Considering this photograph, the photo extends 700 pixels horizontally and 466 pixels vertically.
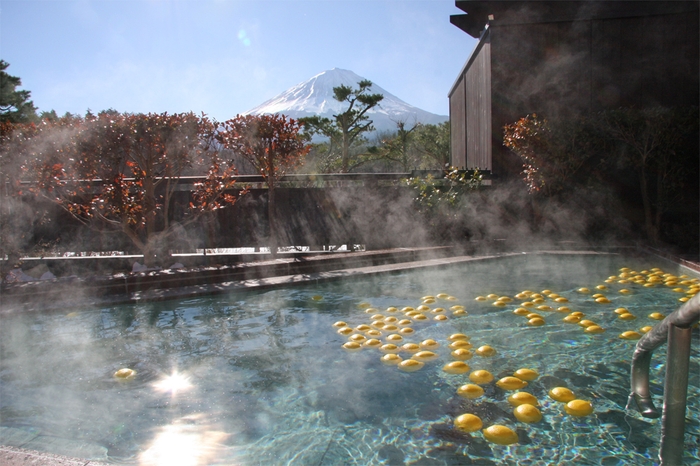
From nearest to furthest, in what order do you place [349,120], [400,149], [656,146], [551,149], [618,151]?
1. [656,146]
2. [618,151]
3. [551,149]
4. [349,120]
5. [400,149]

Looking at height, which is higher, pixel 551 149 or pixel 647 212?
pixel 551 149

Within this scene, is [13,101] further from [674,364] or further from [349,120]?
[674,364]

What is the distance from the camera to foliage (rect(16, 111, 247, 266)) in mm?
5598

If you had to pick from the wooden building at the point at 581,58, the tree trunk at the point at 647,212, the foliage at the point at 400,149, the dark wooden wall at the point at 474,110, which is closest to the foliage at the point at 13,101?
the dark wooden wall at the point at 474,110

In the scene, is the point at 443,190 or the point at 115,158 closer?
the point at 115,158

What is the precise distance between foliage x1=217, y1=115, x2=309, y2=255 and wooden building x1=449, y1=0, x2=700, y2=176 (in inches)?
165

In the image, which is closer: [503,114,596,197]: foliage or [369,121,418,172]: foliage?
A: [503,114,596,197]: foliage

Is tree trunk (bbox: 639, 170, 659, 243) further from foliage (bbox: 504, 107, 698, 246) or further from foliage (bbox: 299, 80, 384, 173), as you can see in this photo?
foliage (bbox: 299, 80, 384, 173)

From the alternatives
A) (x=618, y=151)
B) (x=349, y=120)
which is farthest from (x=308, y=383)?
(x=349, y=120)

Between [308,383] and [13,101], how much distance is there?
17011 millimetres

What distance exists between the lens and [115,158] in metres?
5.70

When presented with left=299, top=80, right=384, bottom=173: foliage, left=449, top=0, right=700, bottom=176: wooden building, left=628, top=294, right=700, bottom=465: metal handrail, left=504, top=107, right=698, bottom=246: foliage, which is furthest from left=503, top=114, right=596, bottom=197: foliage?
left=299, top=80, right=384, bottom=173: foliage

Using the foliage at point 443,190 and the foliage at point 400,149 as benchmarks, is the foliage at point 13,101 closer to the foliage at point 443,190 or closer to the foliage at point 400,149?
the foliage at point 443,190

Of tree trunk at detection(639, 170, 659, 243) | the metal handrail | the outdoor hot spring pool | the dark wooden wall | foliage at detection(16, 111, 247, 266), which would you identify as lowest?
the outdoor hot spring pool
